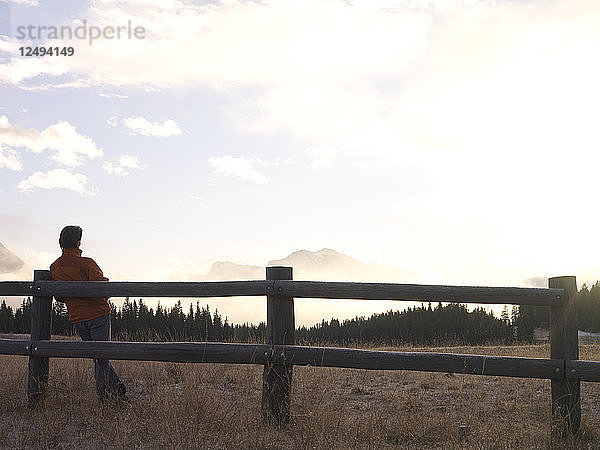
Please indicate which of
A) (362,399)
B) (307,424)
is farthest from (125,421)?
(362,399)

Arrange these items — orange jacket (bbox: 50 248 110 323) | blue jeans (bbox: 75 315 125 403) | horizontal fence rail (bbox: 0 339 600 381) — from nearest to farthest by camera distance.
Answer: horizontal fence rail (bbox: 0 339 600 381) < blue jeans (bbox: 75 315 125 403) < orange jacket (bbox: 50 248 110 323)

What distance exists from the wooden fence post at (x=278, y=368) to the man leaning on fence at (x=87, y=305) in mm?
2194

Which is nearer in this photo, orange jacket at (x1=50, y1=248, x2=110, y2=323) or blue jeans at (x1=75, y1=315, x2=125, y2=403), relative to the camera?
blue jeans at (x1=75, y1=315, x2=125, y2=403)

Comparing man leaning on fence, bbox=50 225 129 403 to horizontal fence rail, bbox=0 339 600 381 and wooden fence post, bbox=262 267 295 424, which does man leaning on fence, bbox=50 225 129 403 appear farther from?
wooden fence post, bbox=262 267 295 424

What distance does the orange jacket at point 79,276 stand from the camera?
7969 mm

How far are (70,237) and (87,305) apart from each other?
3.15 ft

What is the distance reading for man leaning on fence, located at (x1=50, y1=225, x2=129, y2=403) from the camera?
7.93 m

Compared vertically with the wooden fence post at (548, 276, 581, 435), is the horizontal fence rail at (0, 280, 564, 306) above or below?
above

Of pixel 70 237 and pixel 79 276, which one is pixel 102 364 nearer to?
pixel 79 276

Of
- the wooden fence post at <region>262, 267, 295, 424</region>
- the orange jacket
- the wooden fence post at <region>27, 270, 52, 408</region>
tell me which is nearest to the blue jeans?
the orange jacket

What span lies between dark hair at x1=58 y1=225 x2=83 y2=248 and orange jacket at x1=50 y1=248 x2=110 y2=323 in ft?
0.30

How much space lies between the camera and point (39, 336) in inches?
323

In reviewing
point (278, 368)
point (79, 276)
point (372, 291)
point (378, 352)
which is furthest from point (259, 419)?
point (79, 276)

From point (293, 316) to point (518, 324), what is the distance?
84.1m
